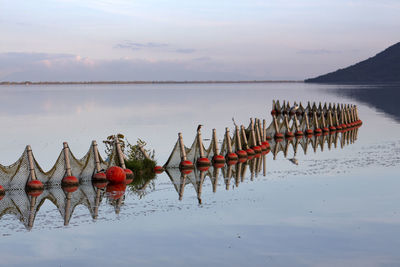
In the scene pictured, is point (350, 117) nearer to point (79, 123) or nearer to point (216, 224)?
point (79, 123)

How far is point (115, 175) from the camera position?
88.4 feet

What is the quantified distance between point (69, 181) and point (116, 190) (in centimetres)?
190

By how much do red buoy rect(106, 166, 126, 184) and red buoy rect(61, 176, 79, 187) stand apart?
5.40ft

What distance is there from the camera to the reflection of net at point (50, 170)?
80.9ft

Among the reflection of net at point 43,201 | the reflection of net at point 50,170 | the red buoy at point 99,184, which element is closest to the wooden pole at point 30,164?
the reflection of net at point 50,170

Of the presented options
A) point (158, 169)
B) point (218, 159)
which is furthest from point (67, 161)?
point (218, 159)

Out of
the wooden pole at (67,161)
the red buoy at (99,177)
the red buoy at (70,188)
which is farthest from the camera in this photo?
the red buoy at (99,177)

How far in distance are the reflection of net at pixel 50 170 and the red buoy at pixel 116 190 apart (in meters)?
1.17

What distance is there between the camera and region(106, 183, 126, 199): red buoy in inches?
969

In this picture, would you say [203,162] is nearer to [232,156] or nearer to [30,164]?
[232,156]

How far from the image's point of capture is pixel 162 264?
16.2 meters

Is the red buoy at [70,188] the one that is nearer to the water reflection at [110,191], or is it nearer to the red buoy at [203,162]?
the water reflection at [110,191]

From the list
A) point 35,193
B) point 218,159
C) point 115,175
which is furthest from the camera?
point 218,159

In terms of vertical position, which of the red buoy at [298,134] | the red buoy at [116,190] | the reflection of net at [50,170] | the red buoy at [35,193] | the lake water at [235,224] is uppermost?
the reflection of net at [50,170]
